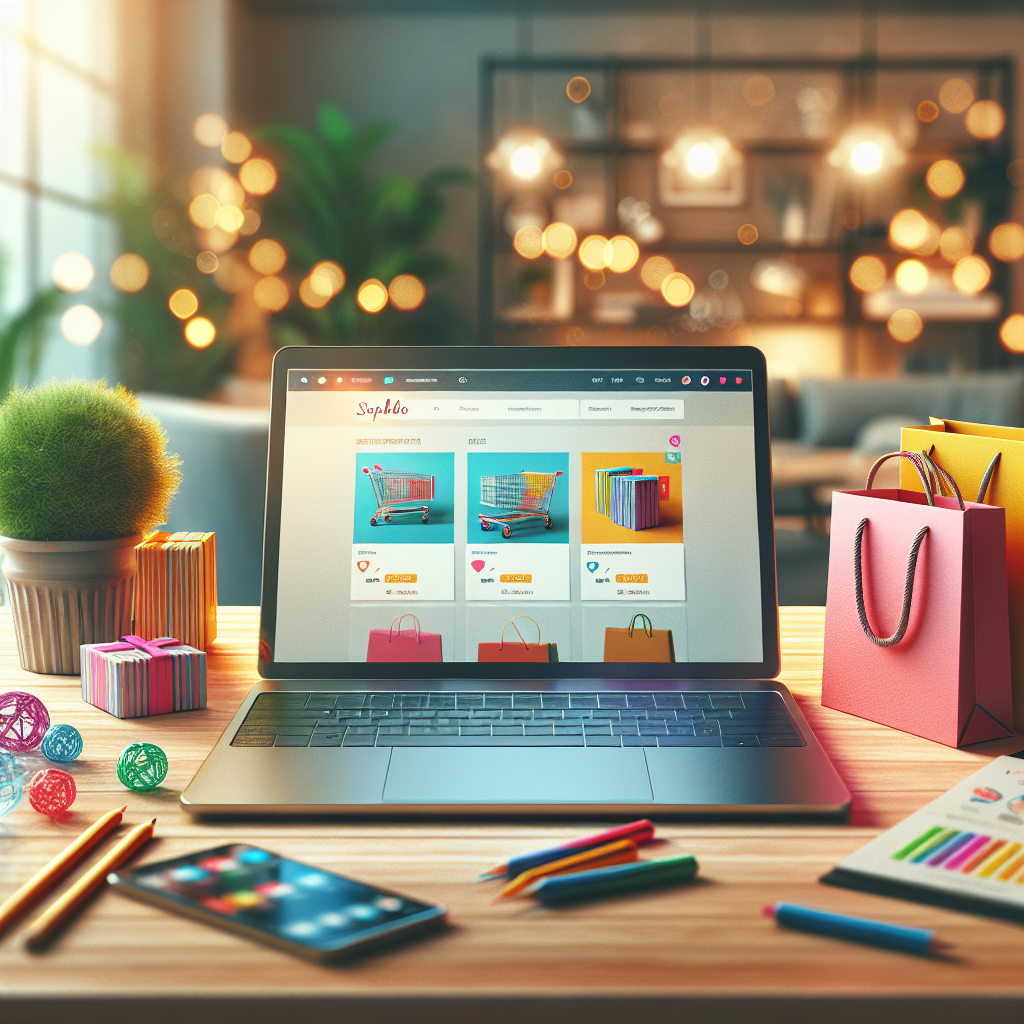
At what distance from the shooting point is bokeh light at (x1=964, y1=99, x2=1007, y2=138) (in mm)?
4672

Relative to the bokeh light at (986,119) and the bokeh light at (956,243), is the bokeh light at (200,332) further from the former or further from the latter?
the bokeh light at (986,119)

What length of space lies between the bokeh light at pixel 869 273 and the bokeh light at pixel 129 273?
3.32m

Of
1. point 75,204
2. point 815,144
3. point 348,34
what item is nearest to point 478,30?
point 348,34

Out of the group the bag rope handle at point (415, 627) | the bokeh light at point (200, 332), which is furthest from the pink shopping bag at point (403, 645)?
the bokeh light at point (200, 332)

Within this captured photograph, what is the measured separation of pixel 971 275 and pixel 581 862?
16.4 feet

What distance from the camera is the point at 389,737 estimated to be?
0.62 meters

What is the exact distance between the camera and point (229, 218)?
4426mm

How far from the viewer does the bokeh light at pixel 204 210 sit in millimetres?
4182

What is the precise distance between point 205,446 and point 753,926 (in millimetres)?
1838

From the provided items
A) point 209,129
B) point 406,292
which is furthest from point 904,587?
point 209,129

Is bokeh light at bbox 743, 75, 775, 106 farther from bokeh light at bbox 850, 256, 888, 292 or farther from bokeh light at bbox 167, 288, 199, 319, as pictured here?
bokeh light at bbox 167, 288, 199, 319

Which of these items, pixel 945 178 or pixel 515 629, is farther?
pixel 945 178

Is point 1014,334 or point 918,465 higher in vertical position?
point 1014,334

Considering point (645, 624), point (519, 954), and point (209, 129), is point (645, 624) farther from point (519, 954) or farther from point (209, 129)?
point (209, 129)
